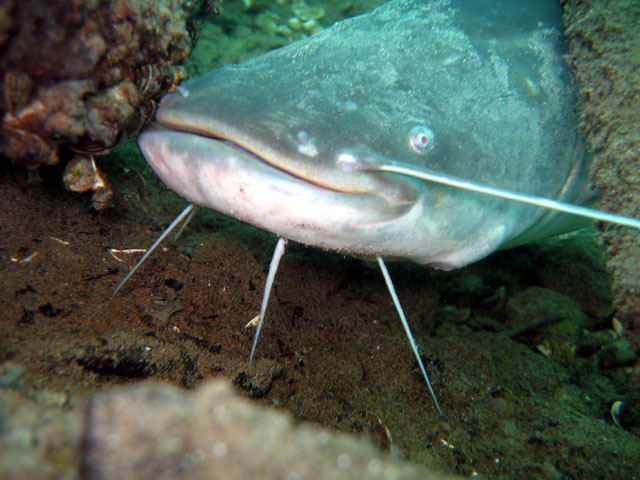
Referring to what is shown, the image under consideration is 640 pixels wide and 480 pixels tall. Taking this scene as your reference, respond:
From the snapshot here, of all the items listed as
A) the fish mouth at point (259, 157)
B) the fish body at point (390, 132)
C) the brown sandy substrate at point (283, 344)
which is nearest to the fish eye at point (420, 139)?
the fish body at point (390, 132)

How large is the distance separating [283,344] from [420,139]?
136 cm

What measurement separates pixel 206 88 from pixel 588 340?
363 centimetres

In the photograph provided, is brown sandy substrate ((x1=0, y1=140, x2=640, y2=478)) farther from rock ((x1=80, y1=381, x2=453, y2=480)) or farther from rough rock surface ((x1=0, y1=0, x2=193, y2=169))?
rough rock surface ((x1=0, y1=0, x2=193, y2=169))

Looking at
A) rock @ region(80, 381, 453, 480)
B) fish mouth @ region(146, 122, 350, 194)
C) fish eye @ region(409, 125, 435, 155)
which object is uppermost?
fish eye @ region(409, 125, 435, 155)

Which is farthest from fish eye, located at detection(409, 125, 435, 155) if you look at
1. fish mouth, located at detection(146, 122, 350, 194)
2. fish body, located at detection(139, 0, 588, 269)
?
fish mouth, located at detection(146, 122, 350, 194)

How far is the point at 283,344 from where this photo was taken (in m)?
2.27

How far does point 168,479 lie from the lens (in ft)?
2.49

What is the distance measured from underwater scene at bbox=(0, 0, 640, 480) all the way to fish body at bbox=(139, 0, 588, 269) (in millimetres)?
13

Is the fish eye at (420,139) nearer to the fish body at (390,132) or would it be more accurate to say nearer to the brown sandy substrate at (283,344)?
the fish body at (390,132)

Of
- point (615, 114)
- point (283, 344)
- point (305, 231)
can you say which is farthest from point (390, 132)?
point (615, 114)

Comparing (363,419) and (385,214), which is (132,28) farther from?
(363,419)

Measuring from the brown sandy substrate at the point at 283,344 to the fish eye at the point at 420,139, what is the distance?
129 cm

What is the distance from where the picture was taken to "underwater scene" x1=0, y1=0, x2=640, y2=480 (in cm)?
101

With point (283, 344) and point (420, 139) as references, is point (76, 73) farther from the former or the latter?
point (283, 344)
